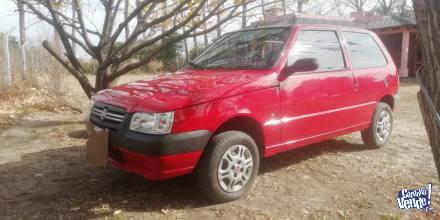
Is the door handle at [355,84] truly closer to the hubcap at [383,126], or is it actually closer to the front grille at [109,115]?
the hubcap at [383,126]

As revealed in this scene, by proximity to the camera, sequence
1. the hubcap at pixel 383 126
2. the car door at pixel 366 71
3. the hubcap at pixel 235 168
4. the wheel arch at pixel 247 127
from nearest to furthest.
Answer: the hubcap at pixel 235 168 < the wheel arch at pixel 247 127 < the car door at pixel 366 71 < the hubcap at pixel 383 126

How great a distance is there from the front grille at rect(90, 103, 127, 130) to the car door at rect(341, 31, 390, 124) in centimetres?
292

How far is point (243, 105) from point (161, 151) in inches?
35.1

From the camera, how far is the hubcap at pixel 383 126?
545 cm

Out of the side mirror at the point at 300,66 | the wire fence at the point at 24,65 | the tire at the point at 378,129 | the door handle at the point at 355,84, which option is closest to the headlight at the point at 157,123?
the side mirror at the point at 300,66

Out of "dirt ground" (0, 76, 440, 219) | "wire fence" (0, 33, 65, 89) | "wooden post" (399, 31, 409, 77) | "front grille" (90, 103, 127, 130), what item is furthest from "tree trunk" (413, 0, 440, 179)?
"wooden post" (399, 31, 409, 77)

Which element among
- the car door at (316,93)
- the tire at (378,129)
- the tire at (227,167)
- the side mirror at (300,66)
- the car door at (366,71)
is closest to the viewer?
the tire at (227,167)

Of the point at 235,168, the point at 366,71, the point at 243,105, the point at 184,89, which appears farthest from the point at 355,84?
the point at 184,89

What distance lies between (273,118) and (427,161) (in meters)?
2.37

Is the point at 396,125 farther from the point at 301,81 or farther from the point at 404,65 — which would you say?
the point at 404,65

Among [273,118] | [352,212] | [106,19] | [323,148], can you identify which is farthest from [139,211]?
[106,19]

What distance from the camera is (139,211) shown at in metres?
3.41

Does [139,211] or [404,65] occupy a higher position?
[404,65]

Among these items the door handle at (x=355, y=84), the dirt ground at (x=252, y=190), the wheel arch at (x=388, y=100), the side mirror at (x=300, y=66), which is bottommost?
the dirt ground at (x=252, y=190)
